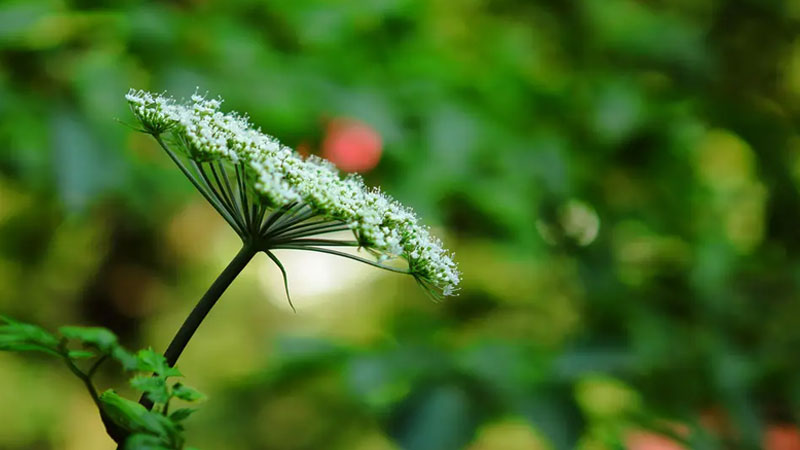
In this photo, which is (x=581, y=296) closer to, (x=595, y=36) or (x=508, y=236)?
(x=508, y=236)

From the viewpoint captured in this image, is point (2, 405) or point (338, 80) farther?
point (2, 405)

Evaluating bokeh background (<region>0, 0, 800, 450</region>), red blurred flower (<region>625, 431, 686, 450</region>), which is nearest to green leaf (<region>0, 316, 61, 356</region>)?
bokeh background (<region>0, 0, 800, 450</region>)

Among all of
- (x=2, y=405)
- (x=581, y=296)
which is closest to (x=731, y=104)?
(x=581, y=296)

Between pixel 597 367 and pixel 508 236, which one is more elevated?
pixel 508 236

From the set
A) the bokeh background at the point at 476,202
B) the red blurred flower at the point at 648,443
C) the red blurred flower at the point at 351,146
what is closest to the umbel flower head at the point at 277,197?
the bokeh background at the point at 476,202

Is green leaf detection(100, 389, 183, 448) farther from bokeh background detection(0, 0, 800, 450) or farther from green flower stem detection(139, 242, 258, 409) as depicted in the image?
bokeh background detection(0, 0, 800, 450)

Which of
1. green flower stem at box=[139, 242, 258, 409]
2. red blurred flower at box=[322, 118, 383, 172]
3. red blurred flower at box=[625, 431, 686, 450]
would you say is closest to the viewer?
green flower stem at box=[139, 242, 258, 409]

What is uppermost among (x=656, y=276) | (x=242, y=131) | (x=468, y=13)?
(x=468, y=13)
